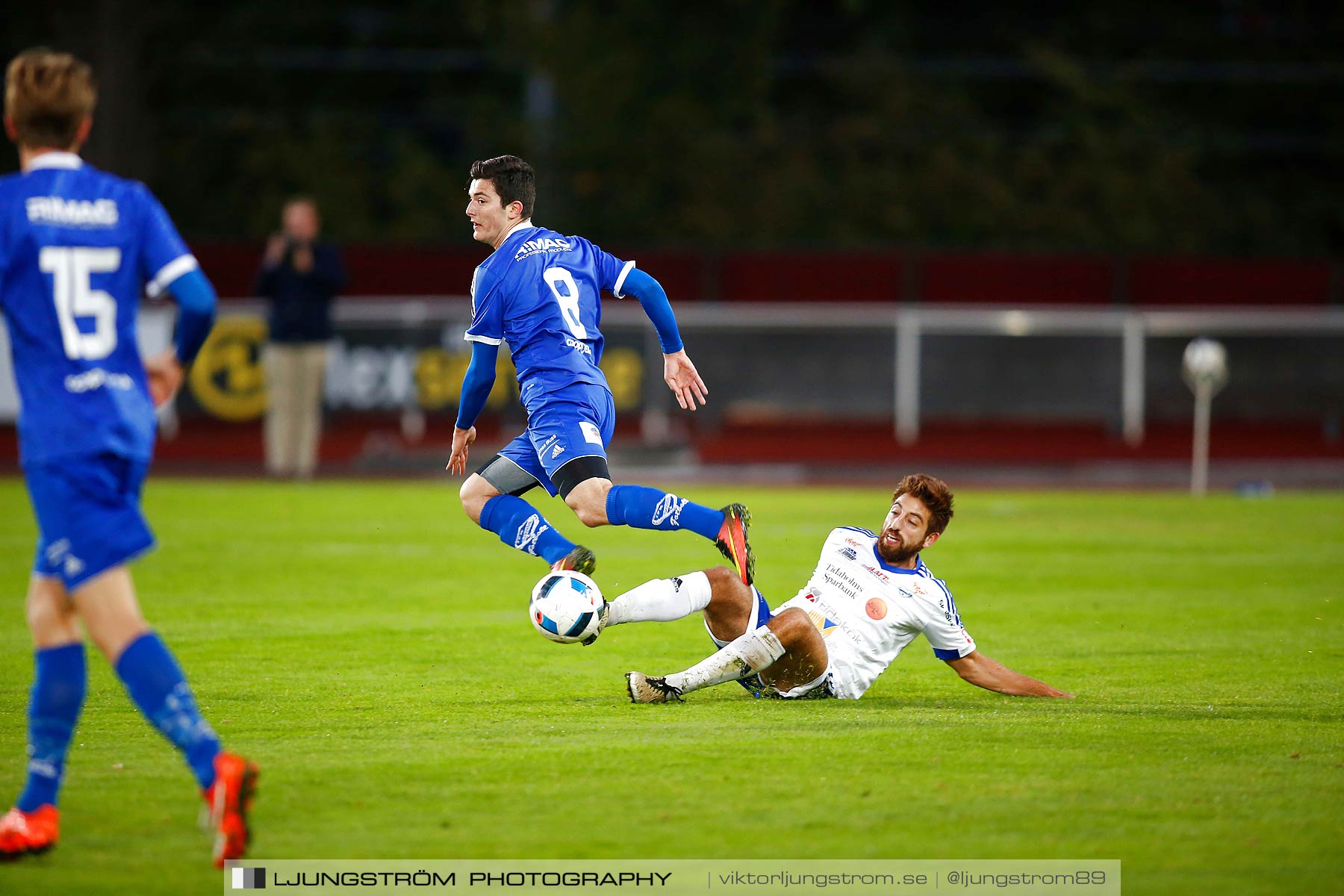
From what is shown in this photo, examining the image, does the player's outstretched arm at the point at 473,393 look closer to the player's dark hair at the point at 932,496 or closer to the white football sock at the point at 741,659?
the white football sock at the point at 741,659

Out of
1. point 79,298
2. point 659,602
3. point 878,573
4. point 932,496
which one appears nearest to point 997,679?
point 878,573

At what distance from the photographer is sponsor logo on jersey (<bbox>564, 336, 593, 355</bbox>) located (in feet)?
22.5

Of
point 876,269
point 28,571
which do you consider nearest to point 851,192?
point 876,269

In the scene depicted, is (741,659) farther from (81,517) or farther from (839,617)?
(81,517)

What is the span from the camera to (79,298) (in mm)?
4277

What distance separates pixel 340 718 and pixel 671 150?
2427cm

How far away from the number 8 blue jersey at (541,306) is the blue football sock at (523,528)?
1.41 feet

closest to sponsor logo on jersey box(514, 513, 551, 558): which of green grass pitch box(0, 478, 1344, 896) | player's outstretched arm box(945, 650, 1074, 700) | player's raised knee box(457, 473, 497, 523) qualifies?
player's raised knee box(457, 473, 497, 523)

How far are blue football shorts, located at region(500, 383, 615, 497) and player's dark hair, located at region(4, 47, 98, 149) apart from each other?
8.81 ft

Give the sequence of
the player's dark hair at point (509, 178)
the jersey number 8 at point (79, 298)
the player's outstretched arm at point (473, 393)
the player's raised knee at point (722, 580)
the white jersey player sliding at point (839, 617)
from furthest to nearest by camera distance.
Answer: the player's outstretched arm at point (473, 393) → the player's dark hair at point (509, 178) → the player's raised knee at point (722, 580) → the white jersey player sliding at point (839, 617) → the jersey number 8 at point (79, 298)

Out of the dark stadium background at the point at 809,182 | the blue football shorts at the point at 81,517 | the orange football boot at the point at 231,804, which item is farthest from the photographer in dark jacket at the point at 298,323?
the orange football boot at the point at 231,804

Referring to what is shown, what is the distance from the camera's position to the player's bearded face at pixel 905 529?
6.19 m

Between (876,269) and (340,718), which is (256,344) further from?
(340,718)

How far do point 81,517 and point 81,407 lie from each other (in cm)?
29
